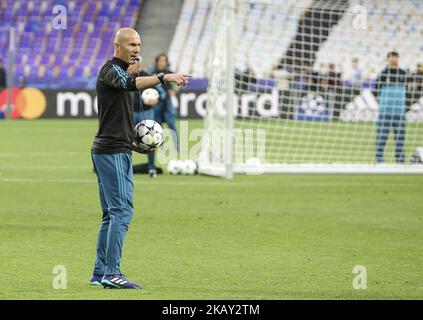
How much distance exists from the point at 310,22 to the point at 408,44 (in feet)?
8.03

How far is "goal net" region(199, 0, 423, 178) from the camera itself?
19.7 metres

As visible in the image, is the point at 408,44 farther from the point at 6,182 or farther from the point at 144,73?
the point at 6,182

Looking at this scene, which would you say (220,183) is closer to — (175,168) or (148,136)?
(175,168)

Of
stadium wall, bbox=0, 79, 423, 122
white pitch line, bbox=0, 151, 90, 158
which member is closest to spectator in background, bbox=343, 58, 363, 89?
stadium wall, bbox=0, 79, 423, 122

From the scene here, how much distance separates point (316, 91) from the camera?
2809 centimetres

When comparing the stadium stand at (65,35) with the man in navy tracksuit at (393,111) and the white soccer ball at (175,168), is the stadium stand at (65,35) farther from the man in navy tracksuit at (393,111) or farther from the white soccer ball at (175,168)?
the white soccer ball at (175,168)

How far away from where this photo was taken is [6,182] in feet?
58.3

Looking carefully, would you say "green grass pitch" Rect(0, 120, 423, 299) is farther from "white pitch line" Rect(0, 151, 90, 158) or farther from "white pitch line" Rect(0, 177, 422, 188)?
"white pitch line" Rect(0, 151, 90, 158)

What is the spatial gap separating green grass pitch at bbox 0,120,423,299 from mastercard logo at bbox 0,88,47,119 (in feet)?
52.3

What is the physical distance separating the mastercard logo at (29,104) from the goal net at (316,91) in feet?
21.4

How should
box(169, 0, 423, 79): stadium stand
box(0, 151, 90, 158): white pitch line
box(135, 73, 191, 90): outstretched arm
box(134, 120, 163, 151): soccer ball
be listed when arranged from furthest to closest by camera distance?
box(169, 0, 423, 79): stadium stand < box(0, 151, 90, 158): white pitch line < box(134, 120, 163, 151): soccer ball < box(135, 73, 191, 90): outstretched arm

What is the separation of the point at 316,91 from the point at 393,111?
24.0 feet
